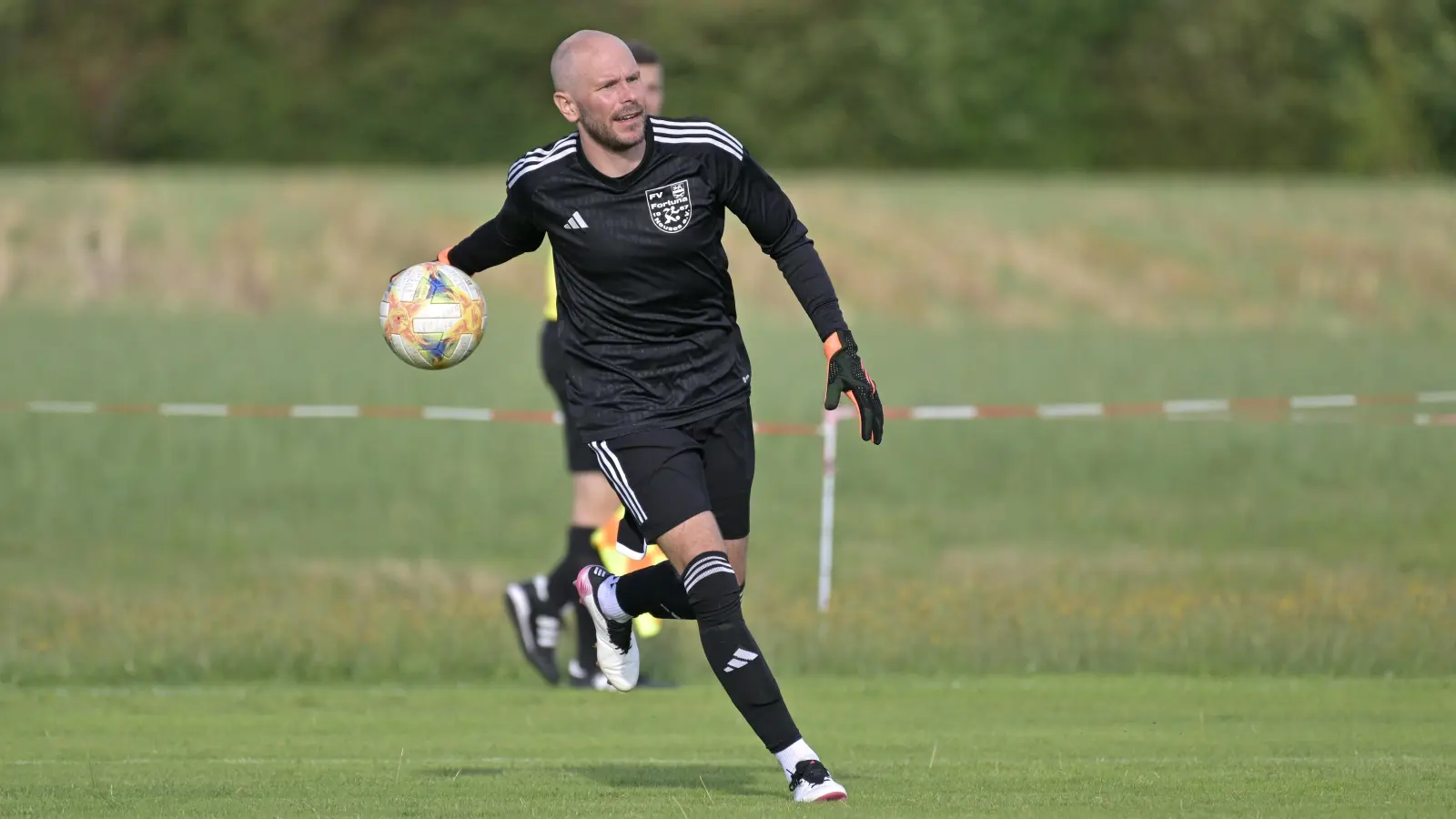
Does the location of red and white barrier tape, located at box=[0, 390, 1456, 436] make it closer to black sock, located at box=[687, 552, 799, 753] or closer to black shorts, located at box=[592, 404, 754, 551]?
black shorts, located at box=[592, 404, 754, 551]

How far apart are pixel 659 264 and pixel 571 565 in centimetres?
456

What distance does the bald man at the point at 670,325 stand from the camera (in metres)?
7.87

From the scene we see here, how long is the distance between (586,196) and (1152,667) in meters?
5.80

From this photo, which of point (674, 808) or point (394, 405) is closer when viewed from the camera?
point (674, 808)

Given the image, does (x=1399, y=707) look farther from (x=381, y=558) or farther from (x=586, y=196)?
(x=381, y=558)

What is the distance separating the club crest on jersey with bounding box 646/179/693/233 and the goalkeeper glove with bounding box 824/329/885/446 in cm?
64

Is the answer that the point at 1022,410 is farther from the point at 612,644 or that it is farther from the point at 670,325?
the point at 670,325

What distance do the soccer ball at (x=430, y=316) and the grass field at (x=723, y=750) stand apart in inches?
61.2

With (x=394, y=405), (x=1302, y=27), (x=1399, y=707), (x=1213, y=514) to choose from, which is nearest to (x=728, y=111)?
(x=1302, y=27)

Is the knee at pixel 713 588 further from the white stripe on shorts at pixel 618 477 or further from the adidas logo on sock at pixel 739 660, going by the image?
the white stripe on shorts at pixel 618 477

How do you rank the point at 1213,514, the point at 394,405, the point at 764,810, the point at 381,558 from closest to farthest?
the point at 764,810 < the point at 381,558 < the point at 1213,514 < the point at 394,405

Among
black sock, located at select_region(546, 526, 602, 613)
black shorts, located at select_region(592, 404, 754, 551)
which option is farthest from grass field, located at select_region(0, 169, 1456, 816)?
black shorts, located at select_region(592, 404, 754, 551)

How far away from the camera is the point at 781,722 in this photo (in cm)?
782

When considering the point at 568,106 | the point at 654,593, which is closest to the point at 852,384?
the point at 654,593
